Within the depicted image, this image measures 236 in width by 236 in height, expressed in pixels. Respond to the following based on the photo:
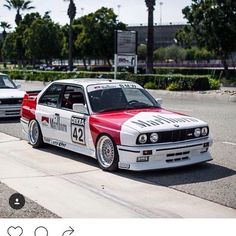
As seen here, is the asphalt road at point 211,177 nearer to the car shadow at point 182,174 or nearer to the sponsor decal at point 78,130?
the car shadow at point 182,174

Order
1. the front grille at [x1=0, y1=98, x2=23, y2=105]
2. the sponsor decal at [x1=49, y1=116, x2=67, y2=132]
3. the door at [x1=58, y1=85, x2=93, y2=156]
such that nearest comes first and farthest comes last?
the door at [x1=58, y1=85, x2=93, y2=156] → the sponsor decal at [x1=49, y1=116, x2=67, y2=132] → the front grille at [x1=0, y1=98, x2=23, y2=105]

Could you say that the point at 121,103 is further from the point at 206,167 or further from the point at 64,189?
the point at 64,189

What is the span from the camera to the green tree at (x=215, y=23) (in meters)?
33.4

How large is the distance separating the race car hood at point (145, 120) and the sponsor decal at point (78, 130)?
14.0 inches

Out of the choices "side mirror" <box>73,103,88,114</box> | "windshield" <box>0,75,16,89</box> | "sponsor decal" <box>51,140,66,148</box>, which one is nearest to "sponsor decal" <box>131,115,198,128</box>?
"side mirror" <box>73,103,88,114</box>

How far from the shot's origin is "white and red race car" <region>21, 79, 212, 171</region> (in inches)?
288

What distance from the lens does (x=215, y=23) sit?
110 ft

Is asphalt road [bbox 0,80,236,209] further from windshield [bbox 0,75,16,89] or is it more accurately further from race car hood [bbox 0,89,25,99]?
windshield [bbox 0,75,16,89]

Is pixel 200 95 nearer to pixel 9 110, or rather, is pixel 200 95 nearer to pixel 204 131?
pixel 9 110

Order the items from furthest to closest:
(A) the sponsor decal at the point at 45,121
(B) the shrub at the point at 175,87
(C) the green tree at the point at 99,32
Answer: (C) the green tree at the point at 99,32, (B) the shrub at the point at 175,87, (A) the sponsor decal at the point at 45,121

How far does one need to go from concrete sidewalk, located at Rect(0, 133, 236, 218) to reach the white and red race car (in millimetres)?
324

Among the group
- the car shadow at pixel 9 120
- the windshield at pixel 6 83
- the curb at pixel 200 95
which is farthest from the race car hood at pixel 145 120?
the curb at pixel 200 95

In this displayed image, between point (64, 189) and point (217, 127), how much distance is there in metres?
6.74

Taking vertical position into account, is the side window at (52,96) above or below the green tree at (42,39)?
below
